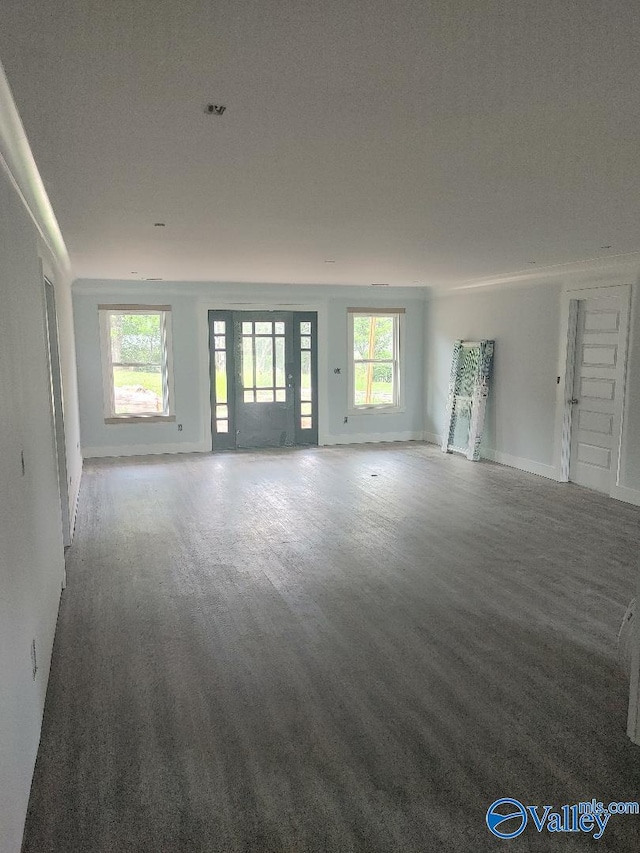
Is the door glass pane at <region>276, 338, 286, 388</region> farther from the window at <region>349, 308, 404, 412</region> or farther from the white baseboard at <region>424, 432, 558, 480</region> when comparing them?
the white baseboard at <region>424, 432, 558, 480</region>

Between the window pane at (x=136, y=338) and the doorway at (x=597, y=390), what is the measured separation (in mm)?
5223

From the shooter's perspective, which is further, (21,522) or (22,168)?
(22,168)

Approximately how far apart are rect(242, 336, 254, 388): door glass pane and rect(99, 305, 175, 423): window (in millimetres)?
1014

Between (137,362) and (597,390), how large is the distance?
5.67 meters

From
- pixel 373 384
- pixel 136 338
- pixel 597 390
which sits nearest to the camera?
pixel 597 390

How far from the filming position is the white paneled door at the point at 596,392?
610 centimetres

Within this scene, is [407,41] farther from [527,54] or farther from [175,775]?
[175,775]

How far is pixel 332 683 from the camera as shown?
2830mm

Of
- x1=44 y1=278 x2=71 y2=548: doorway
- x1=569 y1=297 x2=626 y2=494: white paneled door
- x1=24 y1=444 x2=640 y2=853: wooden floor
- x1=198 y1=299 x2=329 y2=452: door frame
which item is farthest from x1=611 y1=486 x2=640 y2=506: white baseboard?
x1=44 y1=278 x2=71 y2=548: doorway

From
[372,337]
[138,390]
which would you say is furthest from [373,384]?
[138,390]

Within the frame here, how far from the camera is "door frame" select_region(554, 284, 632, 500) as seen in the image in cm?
598

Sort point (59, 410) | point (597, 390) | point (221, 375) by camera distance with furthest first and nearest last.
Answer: point (221, 375) → point (597, 390) → point (59, 410)

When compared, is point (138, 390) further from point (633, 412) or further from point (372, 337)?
point (633, 412)

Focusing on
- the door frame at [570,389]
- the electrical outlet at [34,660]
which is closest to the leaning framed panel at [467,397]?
the door frame at [570,389]
